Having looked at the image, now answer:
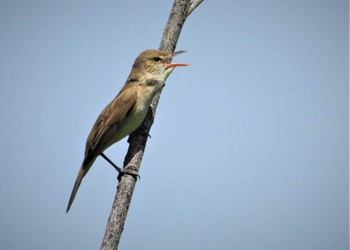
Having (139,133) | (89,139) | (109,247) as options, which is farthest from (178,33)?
(109,247)

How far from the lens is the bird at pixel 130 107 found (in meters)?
6.08

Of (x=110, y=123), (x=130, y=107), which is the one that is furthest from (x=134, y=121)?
(x=110, y=123)

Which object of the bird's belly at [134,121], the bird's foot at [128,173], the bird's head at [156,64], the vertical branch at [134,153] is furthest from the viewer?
the bird's head at [156,64]

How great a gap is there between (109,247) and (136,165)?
1.44 m

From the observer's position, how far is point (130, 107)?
6.09 metres

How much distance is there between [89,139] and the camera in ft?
20.6

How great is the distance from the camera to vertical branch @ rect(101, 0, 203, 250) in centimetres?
455

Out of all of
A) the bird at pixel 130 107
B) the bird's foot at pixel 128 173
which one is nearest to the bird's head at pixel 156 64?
the bird at pixel 130 107

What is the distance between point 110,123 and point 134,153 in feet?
2.49

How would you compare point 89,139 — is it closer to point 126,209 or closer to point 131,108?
point 131,108

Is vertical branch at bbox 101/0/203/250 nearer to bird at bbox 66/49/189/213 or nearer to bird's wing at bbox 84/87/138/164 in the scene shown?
bird at bbox 66/49/189/213

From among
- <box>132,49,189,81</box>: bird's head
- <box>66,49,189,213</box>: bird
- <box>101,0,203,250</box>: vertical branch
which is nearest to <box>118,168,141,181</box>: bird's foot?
<box>101,0,203,250</box>: vertical branch

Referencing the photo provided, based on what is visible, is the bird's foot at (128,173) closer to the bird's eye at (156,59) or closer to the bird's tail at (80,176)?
the bird's tail at (80,176)

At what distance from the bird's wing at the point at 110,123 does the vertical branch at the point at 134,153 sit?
0.34 meters
